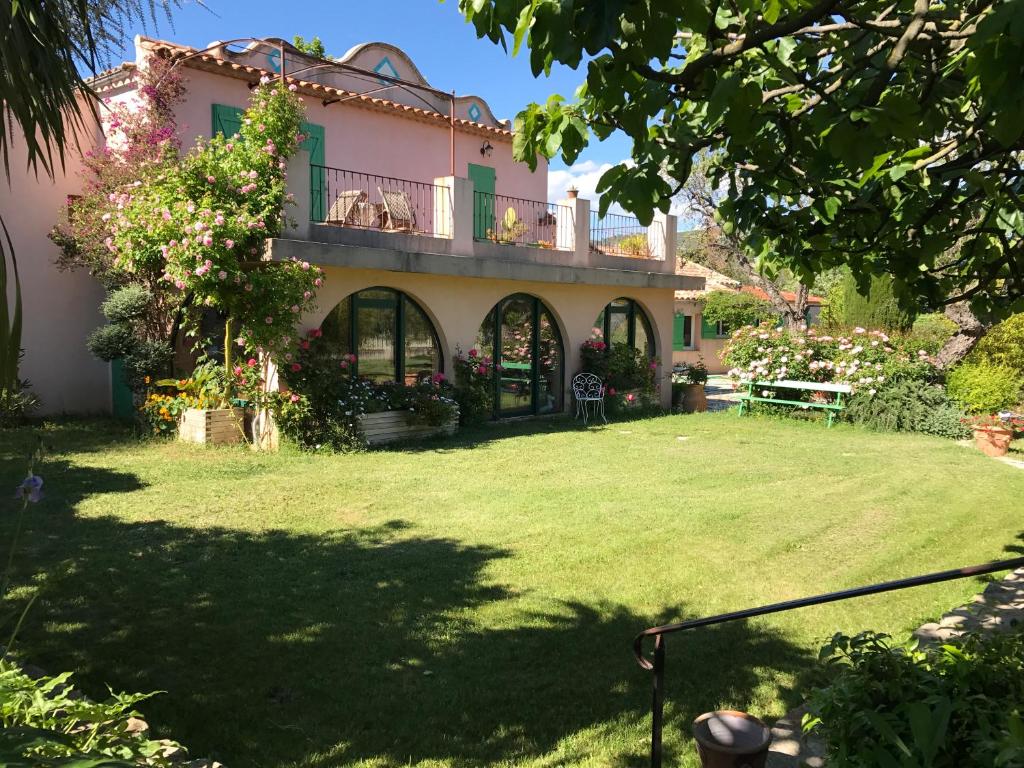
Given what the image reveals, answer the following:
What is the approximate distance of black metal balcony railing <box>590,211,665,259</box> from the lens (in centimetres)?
1667

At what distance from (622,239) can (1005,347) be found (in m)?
8.23

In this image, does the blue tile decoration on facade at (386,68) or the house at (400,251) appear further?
the blue tile decoration on facade at (386,68)

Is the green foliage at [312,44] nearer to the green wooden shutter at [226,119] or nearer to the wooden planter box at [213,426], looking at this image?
the green wooden shutter at [226,119]

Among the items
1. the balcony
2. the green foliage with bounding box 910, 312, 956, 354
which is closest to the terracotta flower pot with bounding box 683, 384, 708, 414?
the balcony

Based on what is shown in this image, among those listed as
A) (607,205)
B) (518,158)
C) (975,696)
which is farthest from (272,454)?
(975,696)

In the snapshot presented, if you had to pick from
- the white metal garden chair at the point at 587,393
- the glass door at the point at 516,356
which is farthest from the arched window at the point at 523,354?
the white metal garden chair at the point at 587,393

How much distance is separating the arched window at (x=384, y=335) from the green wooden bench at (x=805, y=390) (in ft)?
23.6

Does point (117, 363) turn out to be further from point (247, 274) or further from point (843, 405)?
point (843, 405)

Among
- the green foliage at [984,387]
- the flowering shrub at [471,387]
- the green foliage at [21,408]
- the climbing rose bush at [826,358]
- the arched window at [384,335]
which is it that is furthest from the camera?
the climbing rose bush at [826,358]

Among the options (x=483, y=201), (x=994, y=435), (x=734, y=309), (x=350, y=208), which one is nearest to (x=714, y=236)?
(x=734, y=309)

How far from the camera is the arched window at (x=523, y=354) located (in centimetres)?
1489

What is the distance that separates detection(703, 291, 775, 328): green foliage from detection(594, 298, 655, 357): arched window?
1124 centimetres

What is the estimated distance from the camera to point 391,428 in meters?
12.3

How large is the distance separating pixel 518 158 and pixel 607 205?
0.93 m
